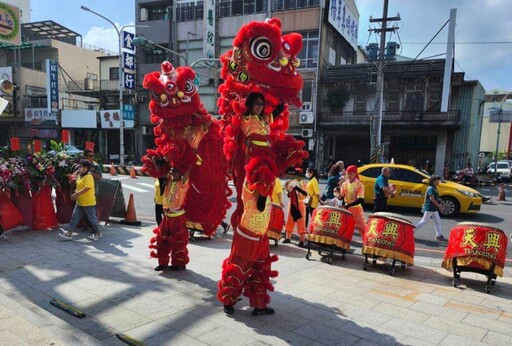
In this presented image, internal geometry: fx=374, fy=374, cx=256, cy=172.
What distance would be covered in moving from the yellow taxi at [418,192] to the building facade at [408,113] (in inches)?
482

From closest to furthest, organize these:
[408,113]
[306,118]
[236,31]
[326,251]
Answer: [326,251] < [408,113] < [306,118] < [236,31]

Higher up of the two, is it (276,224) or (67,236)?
(276,224)

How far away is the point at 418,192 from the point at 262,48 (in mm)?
9260

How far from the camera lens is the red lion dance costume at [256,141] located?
151 inches

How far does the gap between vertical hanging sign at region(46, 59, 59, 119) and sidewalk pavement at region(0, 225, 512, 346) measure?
27.3 m

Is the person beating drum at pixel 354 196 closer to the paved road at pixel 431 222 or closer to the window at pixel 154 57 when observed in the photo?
the paved road at pixel 431 222

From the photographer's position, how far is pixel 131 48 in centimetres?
2317

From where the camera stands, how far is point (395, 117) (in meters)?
24.0

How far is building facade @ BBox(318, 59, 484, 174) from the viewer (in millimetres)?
23422

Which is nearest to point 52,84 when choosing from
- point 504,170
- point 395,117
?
point 395,117

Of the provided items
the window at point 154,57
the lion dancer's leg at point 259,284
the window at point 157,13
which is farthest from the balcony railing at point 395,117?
the lion dancer's leg at point 259,284

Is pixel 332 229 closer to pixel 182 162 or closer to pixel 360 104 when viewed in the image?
pixel 182 162

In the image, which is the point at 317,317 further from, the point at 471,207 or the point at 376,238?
the point at 471,207

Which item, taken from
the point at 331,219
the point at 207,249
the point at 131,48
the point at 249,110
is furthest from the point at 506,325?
the point at 131,48
